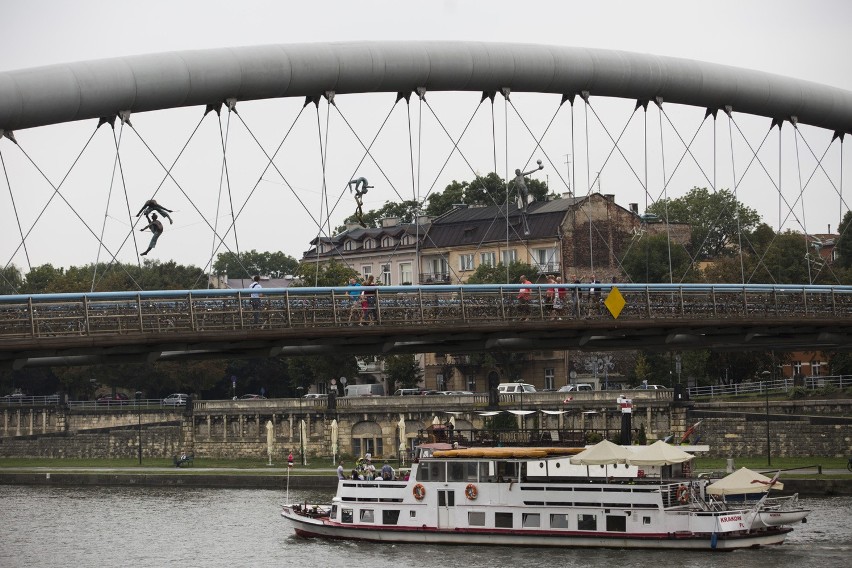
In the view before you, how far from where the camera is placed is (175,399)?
118 metres

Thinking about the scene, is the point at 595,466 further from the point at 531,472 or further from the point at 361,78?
the point at 361,78

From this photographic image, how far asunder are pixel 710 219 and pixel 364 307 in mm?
87923

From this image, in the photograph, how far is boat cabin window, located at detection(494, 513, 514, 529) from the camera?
5712cm

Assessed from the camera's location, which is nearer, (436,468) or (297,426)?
(436,468)

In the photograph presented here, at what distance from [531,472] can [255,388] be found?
240 feet

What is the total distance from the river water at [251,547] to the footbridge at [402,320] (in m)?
7.12

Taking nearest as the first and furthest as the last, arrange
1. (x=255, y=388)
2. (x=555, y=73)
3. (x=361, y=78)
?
(x=361, y=78) < (x=555, y=73) < (x=255, y=388)

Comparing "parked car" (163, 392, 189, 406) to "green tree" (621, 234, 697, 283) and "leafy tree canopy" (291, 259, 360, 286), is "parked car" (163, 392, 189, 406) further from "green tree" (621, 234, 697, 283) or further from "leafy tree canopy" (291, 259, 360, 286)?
"green tree" (621, 234, 697, 283)

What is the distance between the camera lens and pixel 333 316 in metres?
48.9

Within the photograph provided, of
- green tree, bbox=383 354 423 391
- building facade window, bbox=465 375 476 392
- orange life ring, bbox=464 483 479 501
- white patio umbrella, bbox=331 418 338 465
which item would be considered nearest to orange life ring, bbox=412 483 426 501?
orange life ring, bbox=464 483 479 501

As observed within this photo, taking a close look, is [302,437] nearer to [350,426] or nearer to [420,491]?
[350,426]

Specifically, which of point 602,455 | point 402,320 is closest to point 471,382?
point 602,455

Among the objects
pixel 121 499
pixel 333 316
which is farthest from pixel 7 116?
pixel 121 499

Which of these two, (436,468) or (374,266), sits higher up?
(374,266)
